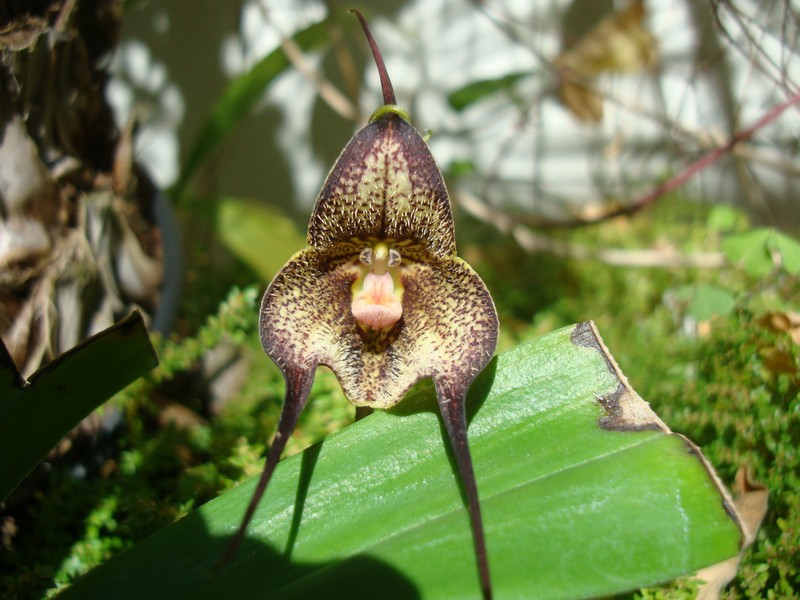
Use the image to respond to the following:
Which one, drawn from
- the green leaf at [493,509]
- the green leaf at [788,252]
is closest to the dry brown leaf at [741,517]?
the green leaf at [493,509]

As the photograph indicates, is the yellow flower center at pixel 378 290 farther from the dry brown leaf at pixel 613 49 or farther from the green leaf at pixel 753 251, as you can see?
the dry brown leaf at pixel 613 49

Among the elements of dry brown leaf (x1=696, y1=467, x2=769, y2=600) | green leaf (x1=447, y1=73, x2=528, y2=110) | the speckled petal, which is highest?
green leaf (x1=447, y1=73, x2=528, y2=110)

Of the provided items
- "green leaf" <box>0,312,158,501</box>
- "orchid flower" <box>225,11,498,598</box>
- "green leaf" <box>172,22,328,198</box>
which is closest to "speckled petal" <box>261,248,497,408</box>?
"orchid flower" <box>225,11,498,598</box>

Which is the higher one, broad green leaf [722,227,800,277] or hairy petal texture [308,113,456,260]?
hairy petal texture [308,113,456,260]

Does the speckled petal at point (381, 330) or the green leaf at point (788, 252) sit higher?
the speckled petal at point (381, 330)

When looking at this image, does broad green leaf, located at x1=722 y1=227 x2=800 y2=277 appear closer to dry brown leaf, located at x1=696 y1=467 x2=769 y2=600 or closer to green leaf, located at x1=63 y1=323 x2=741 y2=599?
dry brown leaf, located at x1=696 y1=467 x2=769 y2=600

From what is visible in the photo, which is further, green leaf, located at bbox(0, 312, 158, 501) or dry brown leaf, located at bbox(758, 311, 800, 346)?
dry brown leaf, located at bbox(758, 311, 800, 346)

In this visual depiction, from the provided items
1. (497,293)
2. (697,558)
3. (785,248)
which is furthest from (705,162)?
(697,558)
